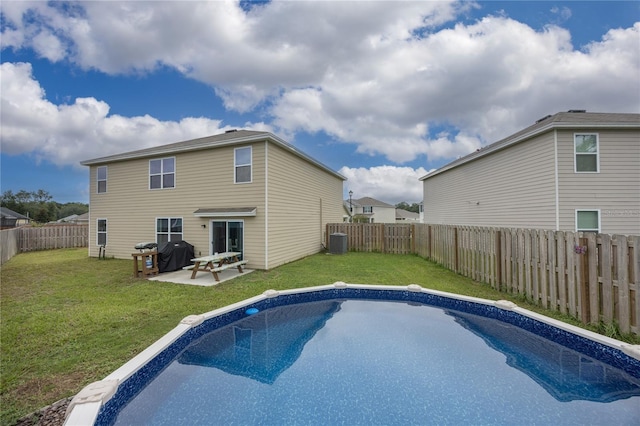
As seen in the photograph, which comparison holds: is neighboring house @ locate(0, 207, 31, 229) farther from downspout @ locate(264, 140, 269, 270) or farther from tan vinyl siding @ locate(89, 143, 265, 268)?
downspout @ locate(264, 140, 269, 270)

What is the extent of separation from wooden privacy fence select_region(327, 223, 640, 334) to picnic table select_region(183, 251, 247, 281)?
744 cm

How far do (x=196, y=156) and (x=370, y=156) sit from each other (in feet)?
53.9

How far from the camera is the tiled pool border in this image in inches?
103

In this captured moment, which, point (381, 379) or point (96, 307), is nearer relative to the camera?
point (381, 379)

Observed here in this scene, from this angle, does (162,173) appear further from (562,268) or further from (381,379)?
(562,268)

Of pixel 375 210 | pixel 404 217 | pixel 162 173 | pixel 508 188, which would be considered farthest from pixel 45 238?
pixel 404 217

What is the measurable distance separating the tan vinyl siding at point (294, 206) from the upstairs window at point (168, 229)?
434cm

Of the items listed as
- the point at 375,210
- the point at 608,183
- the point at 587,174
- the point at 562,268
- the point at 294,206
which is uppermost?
the point at 587,174

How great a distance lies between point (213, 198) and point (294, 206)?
337 cm

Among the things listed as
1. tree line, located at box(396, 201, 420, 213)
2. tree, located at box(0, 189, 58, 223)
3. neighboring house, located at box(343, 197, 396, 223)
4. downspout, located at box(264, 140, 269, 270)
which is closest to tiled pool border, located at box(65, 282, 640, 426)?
downspout, located at box(264, 140, 269, 270)

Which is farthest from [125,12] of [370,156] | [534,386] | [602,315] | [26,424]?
[370,156]

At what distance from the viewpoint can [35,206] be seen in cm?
6006

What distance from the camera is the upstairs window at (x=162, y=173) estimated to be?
11.6 meters

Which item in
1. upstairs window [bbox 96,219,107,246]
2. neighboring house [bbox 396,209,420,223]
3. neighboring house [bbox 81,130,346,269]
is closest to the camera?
neighboring house [bbox 81,130,346,269]
